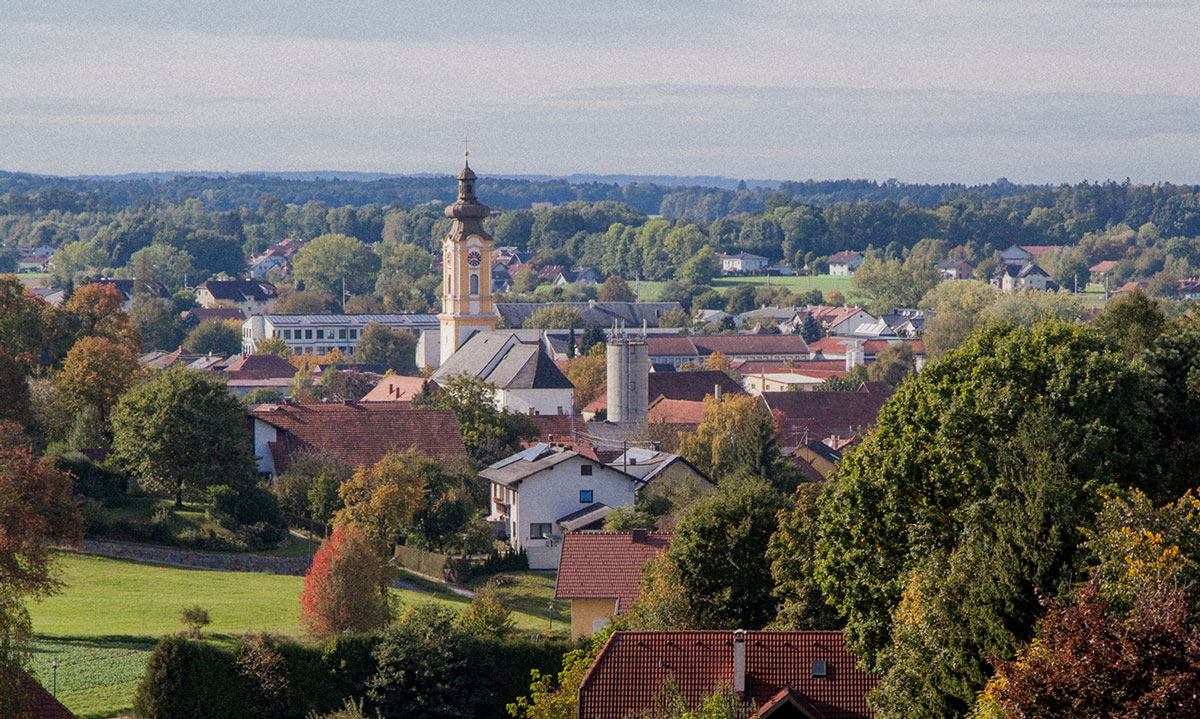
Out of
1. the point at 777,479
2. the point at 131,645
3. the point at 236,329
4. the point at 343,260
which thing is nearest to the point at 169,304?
the point at 236,329

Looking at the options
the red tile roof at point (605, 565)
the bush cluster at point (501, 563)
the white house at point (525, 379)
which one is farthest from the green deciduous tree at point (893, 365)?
the red tile roof at point (605, 565)

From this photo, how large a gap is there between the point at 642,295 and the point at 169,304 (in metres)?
63.2

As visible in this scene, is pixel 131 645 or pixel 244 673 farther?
pixel 131 645

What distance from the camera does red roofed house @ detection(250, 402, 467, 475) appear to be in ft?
183

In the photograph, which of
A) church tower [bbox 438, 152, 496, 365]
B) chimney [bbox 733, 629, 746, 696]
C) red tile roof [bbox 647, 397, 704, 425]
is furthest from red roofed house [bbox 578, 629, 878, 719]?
church tower [bbox 438, 152, 496, 365]

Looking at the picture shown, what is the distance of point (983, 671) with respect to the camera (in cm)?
1888

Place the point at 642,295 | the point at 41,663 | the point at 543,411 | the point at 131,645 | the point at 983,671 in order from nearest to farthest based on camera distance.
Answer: the point at 983,671
the point at 41,663
the point at 131,645
the point at 543,411
the point at 642,295

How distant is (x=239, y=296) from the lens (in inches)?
6604

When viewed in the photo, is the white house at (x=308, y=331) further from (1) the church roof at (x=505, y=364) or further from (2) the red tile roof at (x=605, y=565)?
(2) the red tile roof at (x=605, y=565)

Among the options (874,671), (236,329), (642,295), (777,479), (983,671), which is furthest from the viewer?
(642,295)

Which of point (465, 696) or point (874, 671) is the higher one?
point (874, 671)

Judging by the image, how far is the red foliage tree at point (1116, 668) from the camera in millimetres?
14664

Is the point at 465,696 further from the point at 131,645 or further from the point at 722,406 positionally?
the point at 722,406

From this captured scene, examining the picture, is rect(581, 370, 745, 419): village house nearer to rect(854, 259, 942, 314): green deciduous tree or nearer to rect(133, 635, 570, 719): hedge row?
rect(133, 635, 570, 719): hedge row
